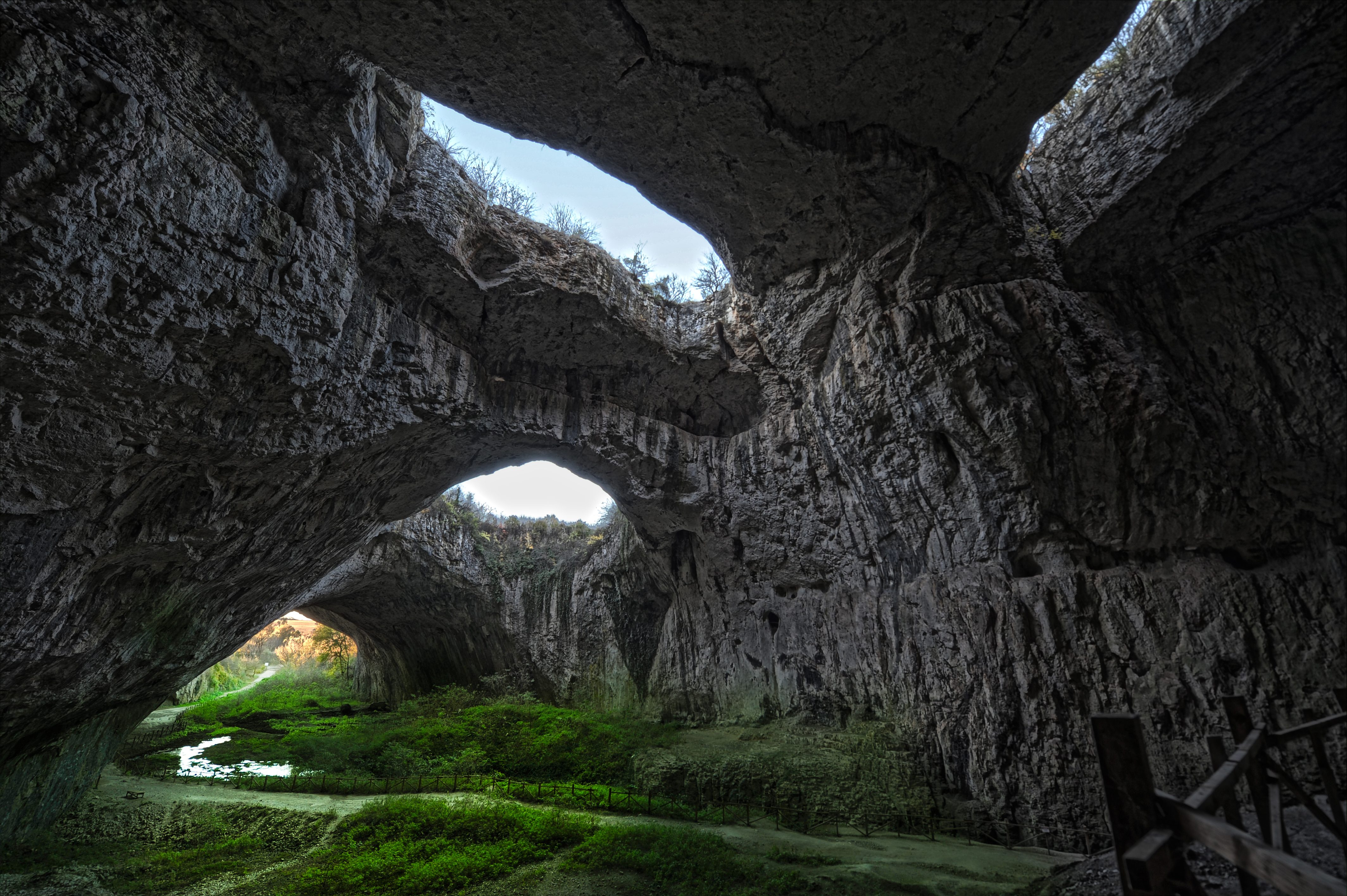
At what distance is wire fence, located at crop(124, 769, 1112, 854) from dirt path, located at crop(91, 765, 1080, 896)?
0.60 feet

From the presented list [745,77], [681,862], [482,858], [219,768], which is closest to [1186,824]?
[681,862]

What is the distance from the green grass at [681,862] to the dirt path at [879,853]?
40 centimetres

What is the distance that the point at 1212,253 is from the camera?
7.82 meters

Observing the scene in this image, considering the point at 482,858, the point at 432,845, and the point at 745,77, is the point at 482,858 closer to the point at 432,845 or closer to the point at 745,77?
the point at 432,845

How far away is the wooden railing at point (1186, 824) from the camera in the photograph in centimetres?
179

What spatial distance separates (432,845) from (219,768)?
8.03 meters

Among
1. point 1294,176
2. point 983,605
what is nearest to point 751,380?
point 983,605

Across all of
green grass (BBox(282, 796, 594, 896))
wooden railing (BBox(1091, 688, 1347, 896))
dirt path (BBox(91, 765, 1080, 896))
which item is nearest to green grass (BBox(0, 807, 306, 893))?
dirt path (BBox(91, 765, 1080, 896))

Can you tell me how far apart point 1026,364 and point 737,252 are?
4649 millimetres

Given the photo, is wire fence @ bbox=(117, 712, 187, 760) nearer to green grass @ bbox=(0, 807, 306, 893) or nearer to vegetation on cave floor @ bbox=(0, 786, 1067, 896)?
green grass @ bbox=(0, 807, 306, 893)

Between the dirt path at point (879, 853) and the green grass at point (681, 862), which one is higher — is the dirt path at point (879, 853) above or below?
below

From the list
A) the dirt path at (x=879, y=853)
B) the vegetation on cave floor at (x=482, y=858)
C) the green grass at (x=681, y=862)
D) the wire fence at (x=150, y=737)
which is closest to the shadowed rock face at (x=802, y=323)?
the dirt path at (x=879, y=853)

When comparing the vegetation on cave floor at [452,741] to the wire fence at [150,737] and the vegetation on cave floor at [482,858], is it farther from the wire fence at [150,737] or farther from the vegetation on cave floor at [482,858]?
the vegetation on cave floor at [482,858]

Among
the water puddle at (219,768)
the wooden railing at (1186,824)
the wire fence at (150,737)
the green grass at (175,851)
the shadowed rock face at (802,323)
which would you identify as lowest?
the green grass at (175,851)
